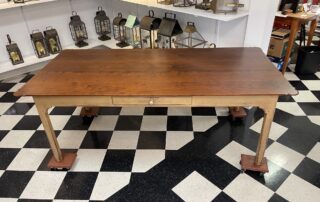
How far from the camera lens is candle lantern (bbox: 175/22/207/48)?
110 inches

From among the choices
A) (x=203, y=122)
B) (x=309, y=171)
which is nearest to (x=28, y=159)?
(x=203, y=122)

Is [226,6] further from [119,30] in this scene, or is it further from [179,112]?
[119,30]

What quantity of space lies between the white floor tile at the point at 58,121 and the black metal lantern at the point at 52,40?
1299mm

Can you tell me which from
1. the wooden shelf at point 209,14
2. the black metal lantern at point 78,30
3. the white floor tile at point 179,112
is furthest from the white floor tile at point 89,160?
the black metal lantern at point 78,30

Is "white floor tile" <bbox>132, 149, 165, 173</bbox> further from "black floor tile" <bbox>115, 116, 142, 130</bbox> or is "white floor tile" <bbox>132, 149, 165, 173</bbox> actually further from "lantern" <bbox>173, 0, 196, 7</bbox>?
"lantern" <bbox>173, 0, 196, 7</bbox>

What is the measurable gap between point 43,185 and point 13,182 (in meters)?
0.26

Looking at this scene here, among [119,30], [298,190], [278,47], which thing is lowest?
[298,190]

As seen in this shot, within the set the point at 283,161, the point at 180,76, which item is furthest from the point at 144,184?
the point at 283,161

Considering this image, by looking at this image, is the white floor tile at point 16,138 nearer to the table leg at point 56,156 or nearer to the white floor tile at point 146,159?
the table leg at point 56,156

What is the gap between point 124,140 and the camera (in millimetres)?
2375

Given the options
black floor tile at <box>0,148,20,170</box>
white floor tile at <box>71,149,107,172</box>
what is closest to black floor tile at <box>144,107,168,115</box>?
white floor tile at <box>71,149,107,172</box>

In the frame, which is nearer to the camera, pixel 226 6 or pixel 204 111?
pixel 226 6

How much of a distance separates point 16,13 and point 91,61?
2089 mm

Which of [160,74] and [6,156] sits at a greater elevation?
[160,74]
